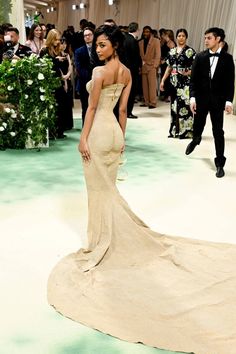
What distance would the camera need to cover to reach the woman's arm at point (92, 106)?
8.55 feet

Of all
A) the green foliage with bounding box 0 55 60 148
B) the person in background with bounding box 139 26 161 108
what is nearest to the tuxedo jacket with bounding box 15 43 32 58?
the green foliage with bounding box 0 55 60 148

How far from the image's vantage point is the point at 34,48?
6785 mm

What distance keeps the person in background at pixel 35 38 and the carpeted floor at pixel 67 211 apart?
1345 mm

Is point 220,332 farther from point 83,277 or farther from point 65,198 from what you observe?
point 65,198

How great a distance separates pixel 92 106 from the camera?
8.75 feet

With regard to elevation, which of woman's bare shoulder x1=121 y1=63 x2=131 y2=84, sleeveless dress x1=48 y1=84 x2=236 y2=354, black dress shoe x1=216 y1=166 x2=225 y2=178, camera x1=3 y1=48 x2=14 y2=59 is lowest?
black dress shoe x1=216 y1=166 x2=225 y2=178

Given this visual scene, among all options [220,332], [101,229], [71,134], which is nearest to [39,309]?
[101,229]

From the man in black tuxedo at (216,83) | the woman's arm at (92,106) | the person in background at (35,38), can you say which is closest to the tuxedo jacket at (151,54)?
the person in background at (35,38)

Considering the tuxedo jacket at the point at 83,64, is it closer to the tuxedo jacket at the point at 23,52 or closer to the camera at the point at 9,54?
the tuxedo jacket at the point at 23,52

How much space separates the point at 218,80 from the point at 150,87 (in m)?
5.39

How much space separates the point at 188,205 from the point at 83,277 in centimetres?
170

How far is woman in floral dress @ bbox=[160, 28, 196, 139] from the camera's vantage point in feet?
21.5

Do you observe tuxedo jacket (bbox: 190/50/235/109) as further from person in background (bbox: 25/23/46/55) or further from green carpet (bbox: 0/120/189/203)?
person in background (bbox: 25/23/46/55)

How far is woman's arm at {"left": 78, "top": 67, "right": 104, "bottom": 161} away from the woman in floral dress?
419 centimetres
